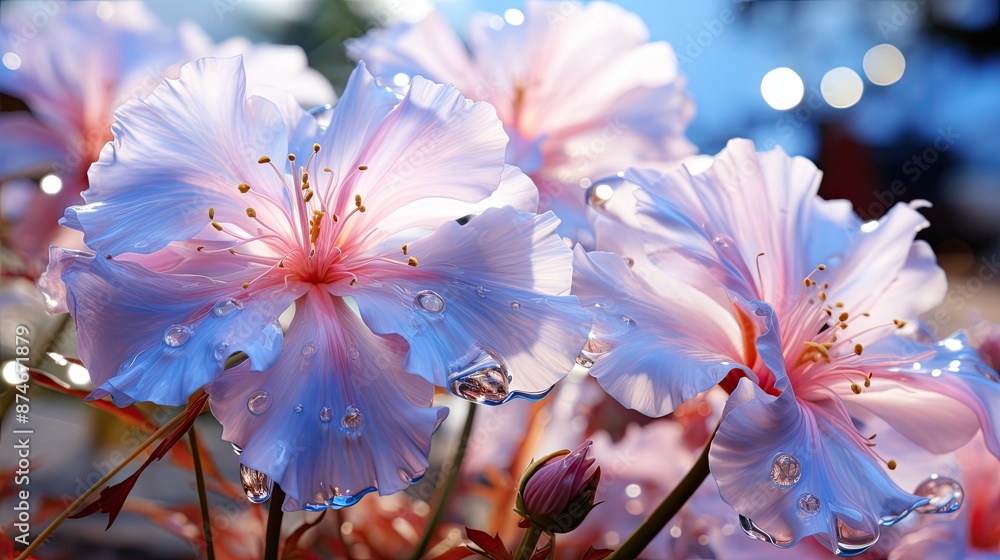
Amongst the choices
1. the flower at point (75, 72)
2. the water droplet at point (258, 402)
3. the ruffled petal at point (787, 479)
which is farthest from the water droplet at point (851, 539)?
the flower at point (75, 72)

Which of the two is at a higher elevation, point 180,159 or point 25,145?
point 180,159

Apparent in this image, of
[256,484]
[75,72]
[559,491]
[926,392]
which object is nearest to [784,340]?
[926,392]

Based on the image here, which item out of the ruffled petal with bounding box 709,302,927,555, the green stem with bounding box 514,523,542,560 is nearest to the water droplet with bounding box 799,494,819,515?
the ruffled petal with bounding box 709,302,927,555

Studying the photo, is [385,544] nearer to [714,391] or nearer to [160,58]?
[714,391]

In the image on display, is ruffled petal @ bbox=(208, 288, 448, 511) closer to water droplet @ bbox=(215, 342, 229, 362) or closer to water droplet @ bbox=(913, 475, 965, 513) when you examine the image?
water droplet @ bbox=(215, 342, 229, 362)

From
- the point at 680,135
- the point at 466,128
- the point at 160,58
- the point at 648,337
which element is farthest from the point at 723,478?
the point at 160,58

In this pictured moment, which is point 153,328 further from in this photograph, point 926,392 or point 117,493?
point 926,392
